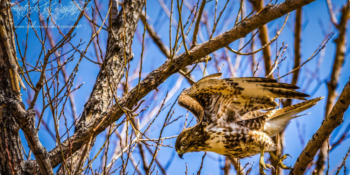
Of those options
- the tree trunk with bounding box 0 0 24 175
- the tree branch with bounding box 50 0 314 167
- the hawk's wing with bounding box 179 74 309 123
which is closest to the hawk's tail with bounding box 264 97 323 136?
the hawk's wing with bounding box 179 74 309 123

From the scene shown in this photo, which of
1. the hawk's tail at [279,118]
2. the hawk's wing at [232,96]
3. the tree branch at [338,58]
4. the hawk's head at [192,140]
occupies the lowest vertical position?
the hawk's tail at [279,118]

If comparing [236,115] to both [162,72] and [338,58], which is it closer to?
[162,72]

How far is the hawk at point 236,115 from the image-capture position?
114 inches

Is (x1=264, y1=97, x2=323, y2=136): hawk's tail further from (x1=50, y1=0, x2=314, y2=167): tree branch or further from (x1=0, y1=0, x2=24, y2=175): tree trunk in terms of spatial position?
(x1=0, y1=0, x2=24, y2=175): tree trunk

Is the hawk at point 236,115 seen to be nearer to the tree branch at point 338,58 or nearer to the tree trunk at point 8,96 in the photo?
the tree trunk at point 8,96

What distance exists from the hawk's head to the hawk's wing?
0.15 m

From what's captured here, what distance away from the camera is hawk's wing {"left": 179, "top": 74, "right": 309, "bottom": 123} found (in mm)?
2822

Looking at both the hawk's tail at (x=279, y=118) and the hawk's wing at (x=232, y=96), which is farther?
the hawk's tail at (x=279, y=118)

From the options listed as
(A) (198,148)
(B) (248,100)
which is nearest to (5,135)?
(A) (198,148)

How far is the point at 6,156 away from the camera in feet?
7.43

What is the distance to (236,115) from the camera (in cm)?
315

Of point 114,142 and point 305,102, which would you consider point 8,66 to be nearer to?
point 305,102

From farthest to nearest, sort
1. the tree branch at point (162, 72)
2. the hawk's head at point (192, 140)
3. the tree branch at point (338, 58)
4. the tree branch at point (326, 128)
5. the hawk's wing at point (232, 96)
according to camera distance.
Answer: the tree branch at point (338, 58) < the hawk's head at point (192, 140) < the hawk's wing at point (232, 96) < the tree branch at point (162, 72) < the tree branch at point (326, 128)

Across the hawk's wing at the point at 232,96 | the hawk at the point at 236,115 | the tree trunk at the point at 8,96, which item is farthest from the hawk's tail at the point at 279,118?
the tree trunk at the point at 8,96
